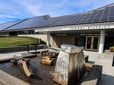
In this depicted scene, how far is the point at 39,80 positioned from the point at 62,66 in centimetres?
104

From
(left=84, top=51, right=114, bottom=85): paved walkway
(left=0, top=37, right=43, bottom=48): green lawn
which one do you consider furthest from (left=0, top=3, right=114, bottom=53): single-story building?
(left=84, top=51, right=114, bottom=85): paved walkway

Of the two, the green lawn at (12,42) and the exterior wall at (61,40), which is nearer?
the green lawn at (12,42)

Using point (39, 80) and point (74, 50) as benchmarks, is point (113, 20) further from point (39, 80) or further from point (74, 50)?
point (39, 80)

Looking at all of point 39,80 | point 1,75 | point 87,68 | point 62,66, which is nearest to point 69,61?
point 62,66

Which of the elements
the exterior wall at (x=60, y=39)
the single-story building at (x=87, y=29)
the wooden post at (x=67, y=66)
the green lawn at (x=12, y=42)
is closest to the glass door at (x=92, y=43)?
the single-story building at (x=87, y=29)

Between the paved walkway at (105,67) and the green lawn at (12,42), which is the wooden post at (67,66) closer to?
the paved walkway at (105,67)

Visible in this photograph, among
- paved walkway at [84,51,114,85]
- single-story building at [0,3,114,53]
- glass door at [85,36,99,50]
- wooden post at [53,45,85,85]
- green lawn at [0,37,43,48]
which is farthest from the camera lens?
glass door at [85,36,99,50]

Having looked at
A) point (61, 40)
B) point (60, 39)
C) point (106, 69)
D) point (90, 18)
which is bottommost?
point (106, 69)

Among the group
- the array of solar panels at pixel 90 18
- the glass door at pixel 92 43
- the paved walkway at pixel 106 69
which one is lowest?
the paved walkway at pixel 106 69

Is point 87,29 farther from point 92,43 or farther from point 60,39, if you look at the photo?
point 60,39

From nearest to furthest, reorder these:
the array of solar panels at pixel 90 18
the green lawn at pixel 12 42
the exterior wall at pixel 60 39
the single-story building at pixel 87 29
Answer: the single-story building at pixel 87 29
the array of solar panels at pixel 90 18
the green lawn at pixel 12 42
the exterior wall at pixel 60 39

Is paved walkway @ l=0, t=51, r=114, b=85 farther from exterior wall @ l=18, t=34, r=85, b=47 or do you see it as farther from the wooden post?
exterior wall @ l=18, t=34, r=85, b=47

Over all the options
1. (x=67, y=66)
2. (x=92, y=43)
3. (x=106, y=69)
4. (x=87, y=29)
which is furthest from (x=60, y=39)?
(x=67, y=66)

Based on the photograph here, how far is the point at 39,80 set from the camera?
13.1 feet
